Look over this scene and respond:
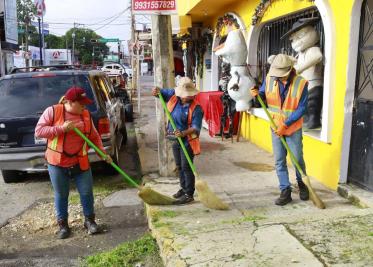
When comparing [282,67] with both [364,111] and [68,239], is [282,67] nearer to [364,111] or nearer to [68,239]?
[364,111]

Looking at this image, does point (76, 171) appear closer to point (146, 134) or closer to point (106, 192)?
point (106, 192)

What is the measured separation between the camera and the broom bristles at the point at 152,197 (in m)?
4.89

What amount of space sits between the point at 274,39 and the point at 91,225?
4970 mm

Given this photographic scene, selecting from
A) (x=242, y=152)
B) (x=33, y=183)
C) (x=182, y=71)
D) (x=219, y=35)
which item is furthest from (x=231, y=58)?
(x=182, y=71)

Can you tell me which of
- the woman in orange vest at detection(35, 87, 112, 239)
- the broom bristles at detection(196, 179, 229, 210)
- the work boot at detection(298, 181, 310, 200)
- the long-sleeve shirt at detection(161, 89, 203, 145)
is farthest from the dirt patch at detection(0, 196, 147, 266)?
the work boot at detection(298, 181, 310, 200)

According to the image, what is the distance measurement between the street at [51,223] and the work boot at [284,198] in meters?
1.56

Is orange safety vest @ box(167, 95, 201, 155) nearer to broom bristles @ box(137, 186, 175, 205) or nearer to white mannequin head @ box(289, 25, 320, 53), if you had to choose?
broom bristles @ box(137, 186, 175, 205)

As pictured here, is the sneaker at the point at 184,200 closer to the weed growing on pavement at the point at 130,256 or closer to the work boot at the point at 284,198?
the weed growing on pavement at the point at 130,256

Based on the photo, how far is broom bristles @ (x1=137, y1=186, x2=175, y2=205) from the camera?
193 inches

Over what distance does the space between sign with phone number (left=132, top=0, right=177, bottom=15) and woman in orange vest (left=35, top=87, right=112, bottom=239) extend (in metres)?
1.81

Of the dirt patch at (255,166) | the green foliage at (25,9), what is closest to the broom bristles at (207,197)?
the dirt patch at (255,166)

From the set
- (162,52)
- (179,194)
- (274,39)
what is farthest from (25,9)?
(179,194)

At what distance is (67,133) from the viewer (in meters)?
4.51

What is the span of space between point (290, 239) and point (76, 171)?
7.58ft
